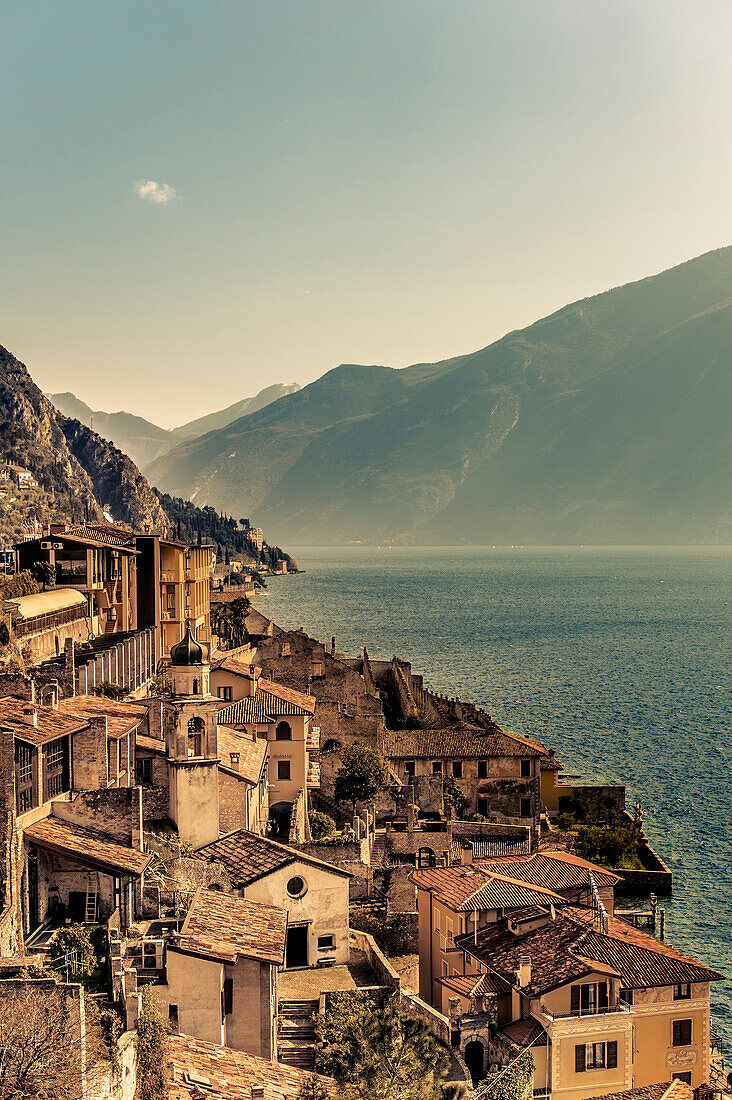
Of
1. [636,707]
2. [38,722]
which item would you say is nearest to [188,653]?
[38,722]

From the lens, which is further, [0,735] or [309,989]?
[309,989]

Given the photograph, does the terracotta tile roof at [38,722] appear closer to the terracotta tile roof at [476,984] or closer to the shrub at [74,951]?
the shrub at [74,951]

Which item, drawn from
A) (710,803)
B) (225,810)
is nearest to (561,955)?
(225,810)

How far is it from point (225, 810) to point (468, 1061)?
34.4 ft

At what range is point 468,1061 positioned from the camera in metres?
27.6

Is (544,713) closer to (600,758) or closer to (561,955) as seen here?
(600,758)

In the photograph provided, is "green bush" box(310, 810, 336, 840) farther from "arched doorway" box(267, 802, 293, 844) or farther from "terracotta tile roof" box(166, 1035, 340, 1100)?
"terracotta tile roof" box(166, 1035, 340, 1100)

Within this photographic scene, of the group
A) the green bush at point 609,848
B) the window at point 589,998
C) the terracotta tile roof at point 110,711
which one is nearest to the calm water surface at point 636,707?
the green bush at point 609,848

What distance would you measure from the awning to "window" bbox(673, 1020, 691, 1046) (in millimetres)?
27898

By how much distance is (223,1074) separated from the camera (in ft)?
69.6

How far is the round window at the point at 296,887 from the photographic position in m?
31.1

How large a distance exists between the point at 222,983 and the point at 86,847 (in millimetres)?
4416

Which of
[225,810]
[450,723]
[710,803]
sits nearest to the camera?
[225,810]

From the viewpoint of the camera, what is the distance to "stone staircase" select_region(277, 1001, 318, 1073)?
80.6 ft
